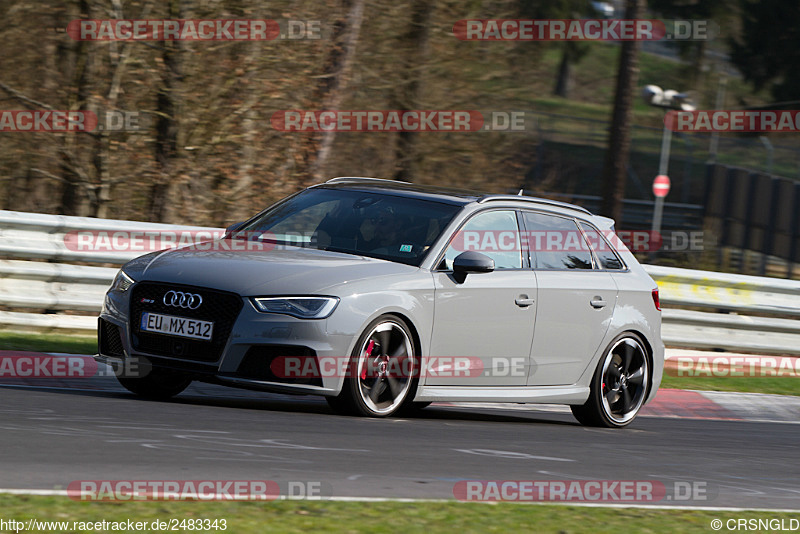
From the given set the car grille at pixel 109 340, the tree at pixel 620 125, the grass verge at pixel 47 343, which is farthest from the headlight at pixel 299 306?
the tree at pixel 620 125

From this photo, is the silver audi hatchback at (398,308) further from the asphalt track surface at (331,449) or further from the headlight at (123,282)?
the asphalt track surface at (331,449)

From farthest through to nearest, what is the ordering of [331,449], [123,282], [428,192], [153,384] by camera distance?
[428,192]
[153,384]
[123,282]
[331,449]

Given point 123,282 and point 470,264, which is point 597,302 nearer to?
point 470,264

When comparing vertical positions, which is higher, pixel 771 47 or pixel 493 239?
pixel 771 47

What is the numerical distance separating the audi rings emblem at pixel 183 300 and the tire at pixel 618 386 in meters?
3.45

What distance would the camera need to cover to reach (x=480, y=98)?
994 inches

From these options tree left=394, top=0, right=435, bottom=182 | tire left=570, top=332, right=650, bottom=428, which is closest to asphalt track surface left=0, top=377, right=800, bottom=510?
tire left=570, top=332, right=650, bottom=428

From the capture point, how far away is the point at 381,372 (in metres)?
8.04

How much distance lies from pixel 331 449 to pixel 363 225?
2.34 metres

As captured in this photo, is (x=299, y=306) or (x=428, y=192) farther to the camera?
(x=428, y=192)

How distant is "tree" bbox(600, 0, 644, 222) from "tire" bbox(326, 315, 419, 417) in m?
10.5

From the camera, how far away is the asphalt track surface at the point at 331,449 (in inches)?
235

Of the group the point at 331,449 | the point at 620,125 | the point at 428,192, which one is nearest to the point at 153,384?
the point at 331,449

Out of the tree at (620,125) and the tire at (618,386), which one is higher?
the tree at (620,125)
